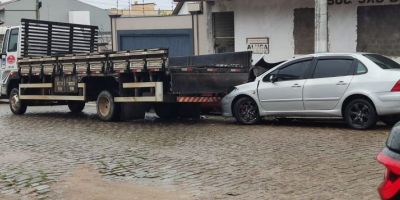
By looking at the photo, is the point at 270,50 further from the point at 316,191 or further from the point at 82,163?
the point at 316,191

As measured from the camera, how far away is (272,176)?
293 inches

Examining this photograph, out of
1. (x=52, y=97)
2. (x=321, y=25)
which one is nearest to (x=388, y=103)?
(x=321, y=25)

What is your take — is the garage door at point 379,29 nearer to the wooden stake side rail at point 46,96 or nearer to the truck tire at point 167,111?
the truck tire at point 167,111

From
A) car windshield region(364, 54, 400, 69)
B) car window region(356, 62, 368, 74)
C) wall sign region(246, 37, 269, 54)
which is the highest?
wall sign region(246, 37, 269, 54)

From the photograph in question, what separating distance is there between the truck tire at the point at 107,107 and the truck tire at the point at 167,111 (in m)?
1.17

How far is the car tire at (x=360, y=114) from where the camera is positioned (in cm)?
1103

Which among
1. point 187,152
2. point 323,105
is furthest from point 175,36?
point 187,152

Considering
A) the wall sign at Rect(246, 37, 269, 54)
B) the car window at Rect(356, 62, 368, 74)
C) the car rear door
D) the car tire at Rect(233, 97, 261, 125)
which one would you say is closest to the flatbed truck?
the car tire at Rect(233, 97, 261, 125)

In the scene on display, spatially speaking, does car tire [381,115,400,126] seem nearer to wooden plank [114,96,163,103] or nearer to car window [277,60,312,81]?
car window [277,60,312,81]

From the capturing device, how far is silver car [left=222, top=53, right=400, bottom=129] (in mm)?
10961

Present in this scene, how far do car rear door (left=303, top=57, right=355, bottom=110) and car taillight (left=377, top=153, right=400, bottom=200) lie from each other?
8150 millimetres

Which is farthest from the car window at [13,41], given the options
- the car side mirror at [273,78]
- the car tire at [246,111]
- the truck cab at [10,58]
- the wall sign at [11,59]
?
the car side mirror at [273,78]

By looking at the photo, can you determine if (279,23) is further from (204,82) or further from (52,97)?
(52,97)

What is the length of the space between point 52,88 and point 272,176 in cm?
1033
